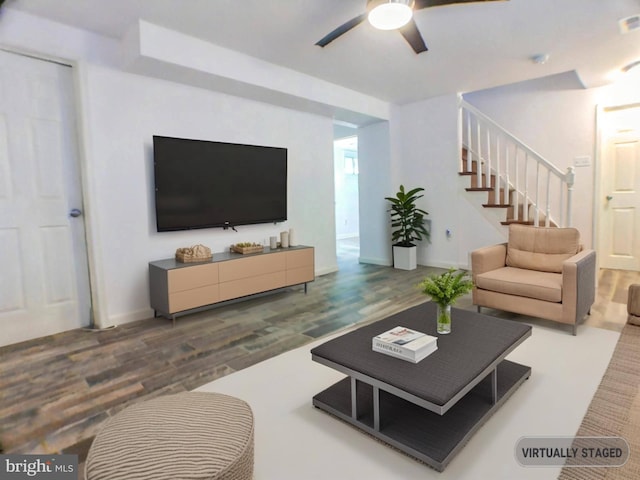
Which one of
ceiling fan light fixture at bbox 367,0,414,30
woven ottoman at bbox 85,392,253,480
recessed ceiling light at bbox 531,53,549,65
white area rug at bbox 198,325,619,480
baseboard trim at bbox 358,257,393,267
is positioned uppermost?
recessed ceiling light at bbox 531,53,549,65

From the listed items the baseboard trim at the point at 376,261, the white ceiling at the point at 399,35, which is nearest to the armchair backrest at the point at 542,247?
the white ceiling at the point at 399,35

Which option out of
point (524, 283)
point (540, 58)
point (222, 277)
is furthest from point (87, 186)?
point (540, 58)

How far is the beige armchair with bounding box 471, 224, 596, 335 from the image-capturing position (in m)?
2.85

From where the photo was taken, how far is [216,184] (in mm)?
3922

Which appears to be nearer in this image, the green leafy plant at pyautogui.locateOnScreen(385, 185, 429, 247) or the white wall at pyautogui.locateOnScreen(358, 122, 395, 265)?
the green leafy plant at pyautogui.locateOnScreen(385, 185, 429, 247)

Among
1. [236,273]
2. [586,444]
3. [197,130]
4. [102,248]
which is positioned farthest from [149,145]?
[586,444]

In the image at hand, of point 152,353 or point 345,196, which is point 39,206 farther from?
point 345,196

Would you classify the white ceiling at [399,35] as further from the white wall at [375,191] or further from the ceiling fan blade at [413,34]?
the white wall at [375,191]

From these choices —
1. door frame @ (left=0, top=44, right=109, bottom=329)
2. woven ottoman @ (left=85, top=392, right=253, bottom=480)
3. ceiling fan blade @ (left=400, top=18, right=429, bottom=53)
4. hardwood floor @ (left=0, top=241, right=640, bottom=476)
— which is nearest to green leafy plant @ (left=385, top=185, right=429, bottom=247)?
hardwood floor @ (left=0, top=241, right=640, bottom=476)

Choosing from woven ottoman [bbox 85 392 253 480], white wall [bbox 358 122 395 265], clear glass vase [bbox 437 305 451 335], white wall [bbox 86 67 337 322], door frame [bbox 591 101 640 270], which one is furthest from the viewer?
white wall [bbox 358 122 395 265]

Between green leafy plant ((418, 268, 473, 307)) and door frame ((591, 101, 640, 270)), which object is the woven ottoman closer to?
green leafy plant ((418, 268, 473, 307))

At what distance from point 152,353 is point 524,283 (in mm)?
2938

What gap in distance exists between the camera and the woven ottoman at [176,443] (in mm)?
1096

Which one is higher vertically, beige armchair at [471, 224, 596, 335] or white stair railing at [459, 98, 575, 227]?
white stair railing at [459, 98, 575, 227]
